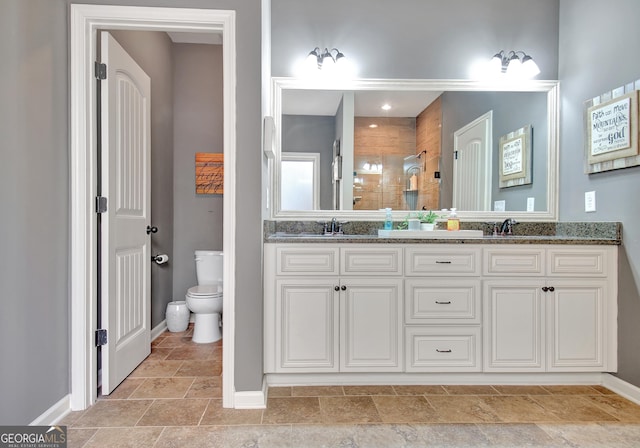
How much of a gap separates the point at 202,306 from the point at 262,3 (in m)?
2.14

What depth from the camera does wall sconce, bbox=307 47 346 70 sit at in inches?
100

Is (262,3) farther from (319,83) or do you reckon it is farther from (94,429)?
(94,429)

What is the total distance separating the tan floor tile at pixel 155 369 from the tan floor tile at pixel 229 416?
23.1 inches

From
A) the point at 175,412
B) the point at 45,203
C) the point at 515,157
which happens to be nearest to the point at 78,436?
the point at 175,412

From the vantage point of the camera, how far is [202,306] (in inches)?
111

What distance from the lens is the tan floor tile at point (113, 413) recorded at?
1.73m

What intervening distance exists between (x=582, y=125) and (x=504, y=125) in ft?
1.60

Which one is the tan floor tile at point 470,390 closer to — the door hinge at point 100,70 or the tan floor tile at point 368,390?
the tan floor tile at point 368,390

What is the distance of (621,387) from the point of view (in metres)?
2.08

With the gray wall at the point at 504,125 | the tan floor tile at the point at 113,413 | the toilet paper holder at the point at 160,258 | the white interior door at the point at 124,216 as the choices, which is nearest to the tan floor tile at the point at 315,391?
the tan floor tile at the point at 113,413

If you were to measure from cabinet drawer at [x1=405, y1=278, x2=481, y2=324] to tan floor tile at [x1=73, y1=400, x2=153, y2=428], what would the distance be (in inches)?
60.5

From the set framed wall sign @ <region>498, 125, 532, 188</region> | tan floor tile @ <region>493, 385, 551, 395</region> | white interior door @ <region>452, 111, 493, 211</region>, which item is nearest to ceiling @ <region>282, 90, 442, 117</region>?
white interior door @ <region>452, 111, 493, 211</region>

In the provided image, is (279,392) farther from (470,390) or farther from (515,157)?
(515,157)

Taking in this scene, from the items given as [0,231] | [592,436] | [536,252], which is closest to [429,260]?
[536,252]
